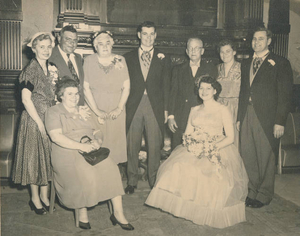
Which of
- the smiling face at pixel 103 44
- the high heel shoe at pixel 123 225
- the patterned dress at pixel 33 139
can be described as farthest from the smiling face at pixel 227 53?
the high heel shoe at pixel 123 225

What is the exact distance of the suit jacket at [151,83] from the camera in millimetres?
4074

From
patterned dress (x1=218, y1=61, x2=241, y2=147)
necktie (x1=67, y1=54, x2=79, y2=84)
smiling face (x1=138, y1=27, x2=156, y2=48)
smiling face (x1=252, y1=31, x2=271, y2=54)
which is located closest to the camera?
necktie (x1=67, y1=54, x2=79, y2=84)

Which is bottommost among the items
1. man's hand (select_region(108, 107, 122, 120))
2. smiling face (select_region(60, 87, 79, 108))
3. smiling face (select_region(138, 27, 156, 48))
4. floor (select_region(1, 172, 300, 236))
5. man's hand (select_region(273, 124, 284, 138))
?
floor (select_region(1, 172, 300, 236))

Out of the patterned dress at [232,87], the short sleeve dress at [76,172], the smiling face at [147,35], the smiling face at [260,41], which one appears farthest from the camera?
the patterned dress at [232,87]

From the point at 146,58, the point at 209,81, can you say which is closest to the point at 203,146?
the point at 209,81

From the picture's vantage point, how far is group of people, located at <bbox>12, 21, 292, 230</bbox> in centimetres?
323

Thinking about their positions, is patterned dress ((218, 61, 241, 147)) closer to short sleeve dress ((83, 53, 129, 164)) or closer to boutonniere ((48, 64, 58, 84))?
short sleeve dress ((83, 53, 129, 164))

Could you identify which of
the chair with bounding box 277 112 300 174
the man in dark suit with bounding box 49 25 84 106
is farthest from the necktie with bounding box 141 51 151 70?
the chair with bounding box 277 112 300 174

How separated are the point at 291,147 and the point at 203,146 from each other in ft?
8.04

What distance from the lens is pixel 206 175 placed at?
3.32 meters

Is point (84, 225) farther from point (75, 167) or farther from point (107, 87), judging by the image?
point (107, 87)

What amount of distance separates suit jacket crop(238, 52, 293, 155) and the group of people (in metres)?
0.01

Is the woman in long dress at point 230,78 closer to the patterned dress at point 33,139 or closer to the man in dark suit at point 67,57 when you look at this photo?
the man in dark suit at point 67,57

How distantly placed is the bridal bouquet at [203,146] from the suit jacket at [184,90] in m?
0.58
